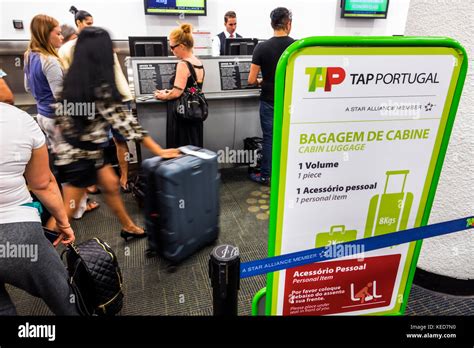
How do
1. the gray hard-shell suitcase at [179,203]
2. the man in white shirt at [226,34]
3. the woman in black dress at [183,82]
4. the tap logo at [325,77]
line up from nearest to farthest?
the tap logo at [325,77]
the gray hard-shell suitcase at [179,203]
the woman in black dress at [183,82]
the man in white shirt at [226,34]

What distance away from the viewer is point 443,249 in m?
1.80

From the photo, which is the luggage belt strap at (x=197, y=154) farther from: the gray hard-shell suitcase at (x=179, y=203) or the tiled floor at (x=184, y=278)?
the tiled floor at (x=184, y=278)

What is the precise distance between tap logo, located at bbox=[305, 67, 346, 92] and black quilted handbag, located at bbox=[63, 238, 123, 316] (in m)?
1.30

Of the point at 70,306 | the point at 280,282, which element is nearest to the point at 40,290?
the point at 70,306

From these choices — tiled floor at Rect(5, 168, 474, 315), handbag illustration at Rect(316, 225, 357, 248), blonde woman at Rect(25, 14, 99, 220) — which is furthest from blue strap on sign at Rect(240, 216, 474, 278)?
blonde woman at Rect(25, 14, 99, 220)

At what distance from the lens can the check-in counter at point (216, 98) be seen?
10.3 feet

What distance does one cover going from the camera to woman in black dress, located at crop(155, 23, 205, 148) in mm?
2621

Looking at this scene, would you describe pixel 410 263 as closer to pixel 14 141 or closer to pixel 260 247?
pixel 260 247

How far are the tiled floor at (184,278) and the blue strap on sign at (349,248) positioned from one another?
2.75 ft

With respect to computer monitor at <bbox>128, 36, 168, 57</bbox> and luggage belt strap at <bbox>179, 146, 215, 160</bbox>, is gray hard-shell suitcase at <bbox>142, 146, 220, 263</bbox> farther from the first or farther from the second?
computer monitor at <bbox>128, 36, 168, 57</bbox>

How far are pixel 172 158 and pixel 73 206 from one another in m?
0.89

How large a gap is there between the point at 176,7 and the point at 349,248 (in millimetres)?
6013

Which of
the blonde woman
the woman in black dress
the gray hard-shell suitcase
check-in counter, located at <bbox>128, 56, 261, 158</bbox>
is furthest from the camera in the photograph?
check-in counter, located at <bbox>128, 56, 261, 158</bbox>

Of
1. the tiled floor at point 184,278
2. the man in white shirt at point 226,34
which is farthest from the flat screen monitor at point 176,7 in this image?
the tiled floor at point 184,278
